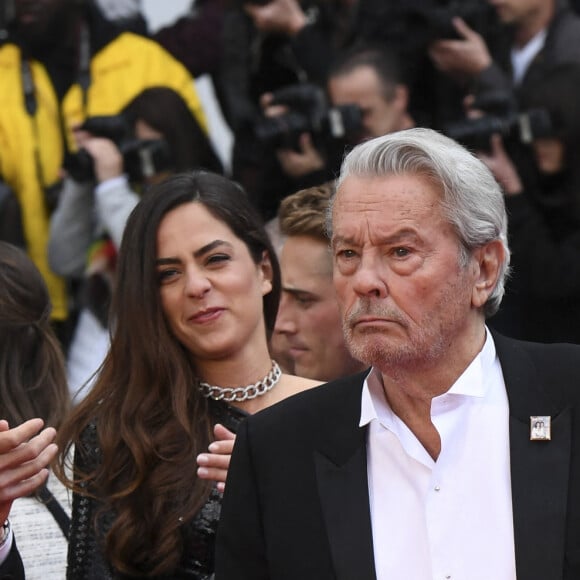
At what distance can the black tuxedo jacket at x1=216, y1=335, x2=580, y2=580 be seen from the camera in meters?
2.26

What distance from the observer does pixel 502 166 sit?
4.66m

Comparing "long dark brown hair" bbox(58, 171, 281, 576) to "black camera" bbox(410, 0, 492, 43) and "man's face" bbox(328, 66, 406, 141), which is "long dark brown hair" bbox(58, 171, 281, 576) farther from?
"black camera" bbox(410, 0, 492, 43)

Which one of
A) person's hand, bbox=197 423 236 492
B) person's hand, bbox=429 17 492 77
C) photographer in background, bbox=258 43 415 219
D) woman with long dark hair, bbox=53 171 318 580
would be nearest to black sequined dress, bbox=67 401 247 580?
woman with long dark hair, bbox=53 171 318 580

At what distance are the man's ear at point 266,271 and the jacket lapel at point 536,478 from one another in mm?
1235

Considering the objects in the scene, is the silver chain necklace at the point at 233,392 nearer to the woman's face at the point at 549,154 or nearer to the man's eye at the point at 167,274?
the man's eye at the point at 167,274

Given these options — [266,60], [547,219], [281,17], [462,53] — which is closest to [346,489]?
[547,219]

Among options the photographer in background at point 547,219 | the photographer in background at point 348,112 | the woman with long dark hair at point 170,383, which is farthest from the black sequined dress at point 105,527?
the photographer in background at point 348,112

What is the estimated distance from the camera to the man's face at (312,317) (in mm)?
3984

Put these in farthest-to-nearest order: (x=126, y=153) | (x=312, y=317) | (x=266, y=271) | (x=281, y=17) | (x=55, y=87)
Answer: (x=55, y=87) → (x=281, y=17) → (x=126, y=153) → (x=312, y=317) → (x=266, y=271)

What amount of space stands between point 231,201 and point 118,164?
1.84 meters

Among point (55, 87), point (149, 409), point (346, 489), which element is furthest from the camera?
point (55, 87)

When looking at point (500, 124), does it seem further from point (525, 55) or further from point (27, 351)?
point (27, 351)

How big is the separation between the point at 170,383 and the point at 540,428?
49.3 inches

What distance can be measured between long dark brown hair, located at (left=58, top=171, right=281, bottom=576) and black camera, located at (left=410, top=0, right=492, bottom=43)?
1.81 metres
